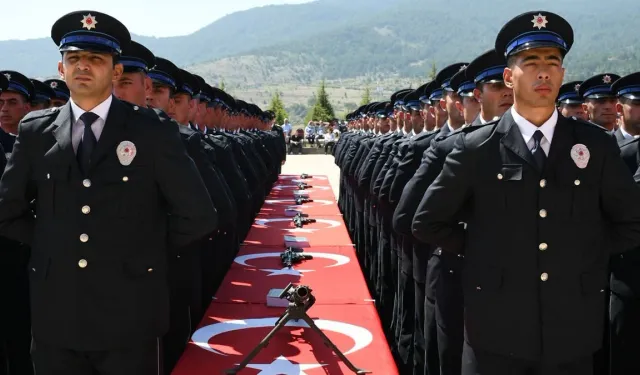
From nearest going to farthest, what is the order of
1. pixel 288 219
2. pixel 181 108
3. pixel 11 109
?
pixel 11 109, pixel 181 108, pixel 288 219

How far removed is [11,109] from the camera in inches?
194

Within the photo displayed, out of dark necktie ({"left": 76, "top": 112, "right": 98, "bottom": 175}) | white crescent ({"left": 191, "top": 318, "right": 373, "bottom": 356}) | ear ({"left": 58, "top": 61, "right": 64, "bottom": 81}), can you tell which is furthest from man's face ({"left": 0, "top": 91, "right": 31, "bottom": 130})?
dark necktie ({"left": 76, "top": 112, "right": 98, "bottom": 175})

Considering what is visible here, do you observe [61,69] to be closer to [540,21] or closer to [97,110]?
[97,110]

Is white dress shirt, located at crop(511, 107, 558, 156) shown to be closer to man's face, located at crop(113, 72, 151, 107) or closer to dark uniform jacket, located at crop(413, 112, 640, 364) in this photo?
dark uniform jacket, located at crop(413, 112, 640, 364)

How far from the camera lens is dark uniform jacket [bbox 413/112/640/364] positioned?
7.78 ft

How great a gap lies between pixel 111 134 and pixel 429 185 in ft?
5.15

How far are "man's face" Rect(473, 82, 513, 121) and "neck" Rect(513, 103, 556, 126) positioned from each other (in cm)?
96

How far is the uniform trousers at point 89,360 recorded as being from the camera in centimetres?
249

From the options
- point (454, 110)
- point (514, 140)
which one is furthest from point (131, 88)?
point (514, 140)

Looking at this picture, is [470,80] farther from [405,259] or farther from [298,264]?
[298,264]

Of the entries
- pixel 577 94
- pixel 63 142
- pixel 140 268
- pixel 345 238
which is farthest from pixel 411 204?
pixel 577 94

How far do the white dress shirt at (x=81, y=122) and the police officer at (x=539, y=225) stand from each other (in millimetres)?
1370

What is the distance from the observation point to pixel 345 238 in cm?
623

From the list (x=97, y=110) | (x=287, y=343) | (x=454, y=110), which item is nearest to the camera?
(x=97, y=110)
